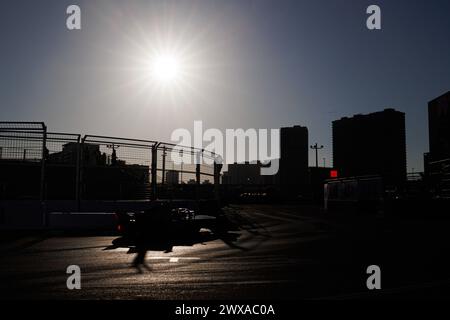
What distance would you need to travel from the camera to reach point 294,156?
17225 cm

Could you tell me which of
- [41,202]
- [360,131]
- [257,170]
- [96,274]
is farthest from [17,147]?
[360,131]

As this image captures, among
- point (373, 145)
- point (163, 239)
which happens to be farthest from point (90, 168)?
point (373, 145)

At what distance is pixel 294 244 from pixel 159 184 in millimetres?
8766

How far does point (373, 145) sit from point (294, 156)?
32308mm

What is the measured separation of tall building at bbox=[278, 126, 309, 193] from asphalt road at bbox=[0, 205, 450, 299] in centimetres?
15830

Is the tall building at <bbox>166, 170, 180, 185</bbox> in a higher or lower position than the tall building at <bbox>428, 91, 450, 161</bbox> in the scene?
lower

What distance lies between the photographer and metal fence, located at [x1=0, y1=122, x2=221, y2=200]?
55.2 ft

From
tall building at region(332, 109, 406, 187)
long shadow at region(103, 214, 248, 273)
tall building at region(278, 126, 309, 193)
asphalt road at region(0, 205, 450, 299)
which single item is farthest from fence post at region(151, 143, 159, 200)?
tall building at region(332, 109, 406, 187)

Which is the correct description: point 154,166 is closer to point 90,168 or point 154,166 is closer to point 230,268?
point 90,168

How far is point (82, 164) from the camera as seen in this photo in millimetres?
18125

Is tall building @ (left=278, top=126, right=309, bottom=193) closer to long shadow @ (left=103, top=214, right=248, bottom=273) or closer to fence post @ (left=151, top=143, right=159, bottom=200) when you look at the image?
fence post @ (left=151, top=143, right=159, bottom=200)

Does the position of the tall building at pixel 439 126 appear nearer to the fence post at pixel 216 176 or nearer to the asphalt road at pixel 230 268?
the fence post at pixel 216 176

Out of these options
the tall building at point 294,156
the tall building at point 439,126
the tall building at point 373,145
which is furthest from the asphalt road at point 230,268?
the tall building at point 373,145

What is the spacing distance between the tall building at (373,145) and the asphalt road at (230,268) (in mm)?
162465
